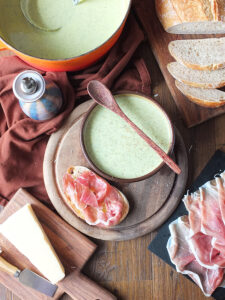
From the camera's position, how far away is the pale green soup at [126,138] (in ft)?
5.18

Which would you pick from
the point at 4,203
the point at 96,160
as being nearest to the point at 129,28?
the point at 96,160

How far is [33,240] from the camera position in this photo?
164 cm

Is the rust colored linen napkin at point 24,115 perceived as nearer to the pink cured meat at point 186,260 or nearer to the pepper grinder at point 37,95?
the pepper grinder at point 37,95

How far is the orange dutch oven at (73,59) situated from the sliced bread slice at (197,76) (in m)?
A: 0.28

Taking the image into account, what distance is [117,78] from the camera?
1744 mm

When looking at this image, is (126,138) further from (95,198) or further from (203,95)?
(203,95)

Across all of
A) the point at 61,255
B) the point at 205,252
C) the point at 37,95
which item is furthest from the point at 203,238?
the point at 37,95

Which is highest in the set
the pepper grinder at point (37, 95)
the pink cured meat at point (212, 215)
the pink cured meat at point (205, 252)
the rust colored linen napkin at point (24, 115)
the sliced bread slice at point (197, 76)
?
the pepper grinder at point (37, 95)

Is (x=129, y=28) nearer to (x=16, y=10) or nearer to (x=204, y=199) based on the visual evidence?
(x=16, y=10)

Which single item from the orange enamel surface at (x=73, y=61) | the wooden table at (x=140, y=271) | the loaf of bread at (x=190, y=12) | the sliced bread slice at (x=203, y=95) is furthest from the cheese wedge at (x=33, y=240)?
the loaf of bread at (x=190, y=12)

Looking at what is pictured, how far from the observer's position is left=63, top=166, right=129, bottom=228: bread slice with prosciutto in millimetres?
1591

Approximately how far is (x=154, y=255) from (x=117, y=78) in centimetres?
77

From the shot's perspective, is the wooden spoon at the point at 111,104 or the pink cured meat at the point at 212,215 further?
the pink cured meat at the point at 212,215

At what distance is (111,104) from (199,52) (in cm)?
47
